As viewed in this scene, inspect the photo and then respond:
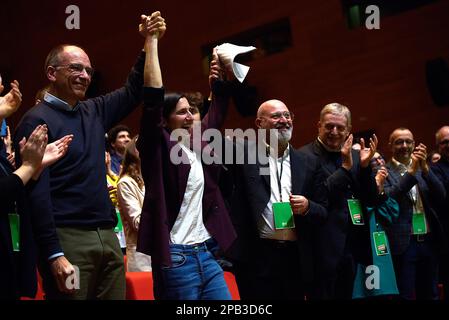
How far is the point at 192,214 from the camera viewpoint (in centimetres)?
283

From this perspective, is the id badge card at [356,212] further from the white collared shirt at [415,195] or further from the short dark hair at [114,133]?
the short dark hair at [114,133]

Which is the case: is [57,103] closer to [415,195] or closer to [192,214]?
[192,214]

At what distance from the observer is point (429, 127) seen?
6543mm

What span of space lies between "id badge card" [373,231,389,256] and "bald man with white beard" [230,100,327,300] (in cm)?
64

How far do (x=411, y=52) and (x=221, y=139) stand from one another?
3.98 m

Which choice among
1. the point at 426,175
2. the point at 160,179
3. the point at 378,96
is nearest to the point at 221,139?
the point at 160,179

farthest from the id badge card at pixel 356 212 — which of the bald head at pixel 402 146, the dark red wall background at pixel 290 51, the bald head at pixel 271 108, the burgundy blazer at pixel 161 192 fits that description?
the dark red wall background at pixel 290 51

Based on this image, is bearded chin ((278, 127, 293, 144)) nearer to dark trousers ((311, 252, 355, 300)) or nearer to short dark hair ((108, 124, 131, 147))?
dark trousers ((311, 252, 355, 300))

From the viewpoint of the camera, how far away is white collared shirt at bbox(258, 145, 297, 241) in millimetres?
3316

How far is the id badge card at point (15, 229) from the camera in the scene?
8.02 ft

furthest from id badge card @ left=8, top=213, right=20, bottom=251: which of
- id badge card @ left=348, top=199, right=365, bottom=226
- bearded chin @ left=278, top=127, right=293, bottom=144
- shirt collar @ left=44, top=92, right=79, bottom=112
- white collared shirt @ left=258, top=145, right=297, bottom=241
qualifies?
id badge card @ left=348, top=199, right=365, bottom=226

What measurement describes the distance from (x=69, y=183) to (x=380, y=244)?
6.61ft

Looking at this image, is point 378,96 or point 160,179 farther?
point 378,96
